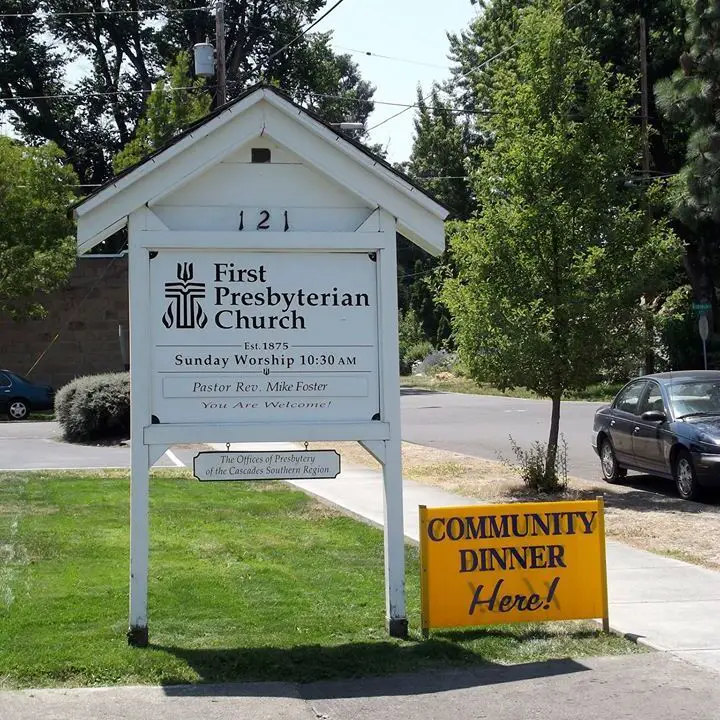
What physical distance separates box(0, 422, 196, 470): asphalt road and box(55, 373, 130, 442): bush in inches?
17.5

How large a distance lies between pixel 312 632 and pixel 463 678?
1289mm

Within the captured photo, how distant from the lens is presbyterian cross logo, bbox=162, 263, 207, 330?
24.4ft

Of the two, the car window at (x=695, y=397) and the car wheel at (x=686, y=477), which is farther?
the car window at (x=695, y=397)

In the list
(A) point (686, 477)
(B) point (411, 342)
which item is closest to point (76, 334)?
(A) point (686, 477)

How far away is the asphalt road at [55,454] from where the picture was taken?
18.8 metres

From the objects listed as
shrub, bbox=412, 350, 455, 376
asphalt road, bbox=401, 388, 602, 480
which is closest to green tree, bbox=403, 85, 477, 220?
shrub, bbox=412, 350, 455, 376

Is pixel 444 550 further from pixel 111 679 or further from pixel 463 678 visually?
pixel 111 679

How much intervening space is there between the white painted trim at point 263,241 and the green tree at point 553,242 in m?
6.74

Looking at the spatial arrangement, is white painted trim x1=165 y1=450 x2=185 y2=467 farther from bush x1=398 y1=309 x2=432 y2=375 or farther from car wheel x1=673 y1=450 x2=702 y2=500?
bush x1=398 y1=309 x2=432 y2=375

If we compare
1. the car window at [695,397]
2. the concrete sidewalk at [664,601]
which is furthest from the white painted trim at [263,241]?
the car window at [695,397]

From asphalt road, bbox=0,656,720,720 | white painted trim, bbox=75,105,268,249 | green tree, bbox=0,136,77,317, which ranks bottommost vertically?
asphalt road, bbox=0,656,720,720

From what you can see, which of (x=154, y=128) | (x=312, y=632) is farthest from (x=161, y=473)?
(x=154, y=128)

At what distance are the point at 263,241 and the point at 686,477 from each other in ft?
27.3

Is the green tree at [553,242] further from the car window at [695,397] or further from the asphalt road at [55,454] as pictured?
the asphalt road at [55,454]
